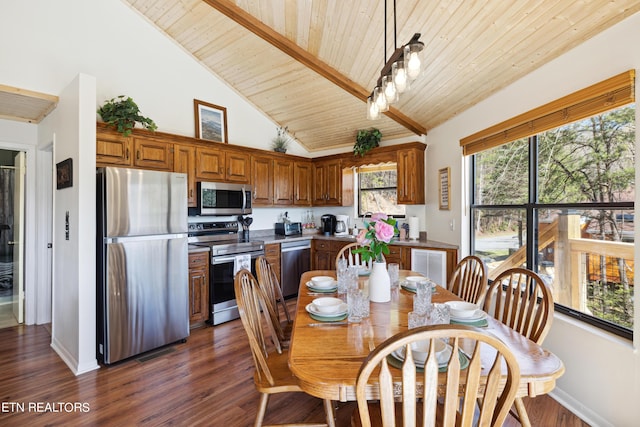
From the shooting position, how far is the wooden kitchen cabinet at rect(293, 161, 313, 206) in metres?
5.02

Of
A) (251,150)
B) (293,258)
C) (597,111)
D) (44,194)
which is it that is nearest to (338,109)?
(251,150)

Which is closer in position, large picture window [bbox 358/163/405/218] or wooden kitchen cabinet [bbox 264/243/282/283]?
wooden kitchen cabinet [bbox 264/243/282/283]

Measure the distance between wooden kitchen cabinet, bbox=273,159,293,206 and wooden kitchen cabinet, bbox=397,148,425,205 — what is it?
1.69 metres

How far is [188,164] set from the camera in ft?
12.4

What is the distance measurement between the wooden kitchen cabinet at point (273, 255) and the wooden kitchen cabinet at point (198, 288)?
0.88 metres

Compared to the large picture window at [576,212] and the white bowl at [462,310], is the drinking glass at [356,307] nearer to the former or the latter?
the white bowl at [462,310]

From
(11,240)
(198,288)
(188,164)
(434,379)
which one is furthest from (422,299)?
(11,240)

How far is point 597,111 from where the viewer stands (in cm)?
188

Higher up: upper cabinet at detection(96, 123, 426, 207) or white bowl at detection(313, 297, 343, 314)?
upper cabinet at detection(96, 123, 426, 207)

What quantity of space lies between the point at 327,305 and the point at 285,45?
2.85 meters

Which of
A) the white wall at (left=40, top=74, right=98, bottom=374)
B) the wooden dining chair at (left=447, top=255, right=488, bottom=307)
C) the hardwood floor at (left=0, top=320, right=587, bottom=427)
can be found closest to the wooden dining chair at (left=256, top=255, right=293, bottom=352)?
the hardwood floor at (left=0, top=320, right=587, bottom=427)

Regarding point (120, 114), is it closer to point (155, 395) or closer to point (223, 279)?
point (223, 279)

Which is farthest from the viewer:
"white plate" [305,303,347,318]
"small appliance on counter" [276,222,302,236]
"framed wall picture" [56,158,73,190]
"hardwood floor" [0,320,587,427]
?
"small appliance on counter" [276,222,302,236]

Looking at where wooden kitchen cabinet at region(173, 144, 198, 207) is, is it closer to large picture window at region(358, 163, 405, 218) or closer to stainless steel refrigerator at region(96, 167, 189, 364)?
stainless steel refrigerator at region(96, 167, 189, 364)
